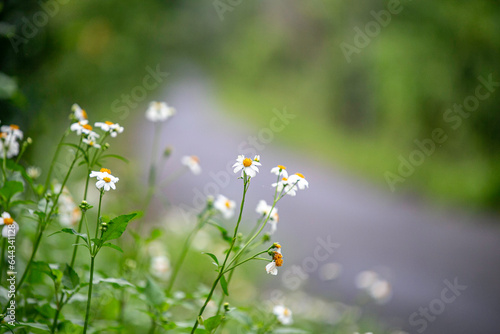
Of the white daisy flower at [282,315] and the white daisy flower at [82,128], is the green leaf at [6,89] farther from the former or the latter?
the white daisy flower at [282,315]

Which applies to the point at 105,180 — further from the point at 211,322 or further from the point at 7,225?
the point at 211,322

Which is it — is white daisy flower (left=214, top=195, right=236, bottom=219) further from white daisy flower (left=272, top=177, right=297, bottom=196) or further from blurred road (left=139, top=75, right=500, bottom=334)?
blurred road (left=139, top=75, right=500, bottom=334)

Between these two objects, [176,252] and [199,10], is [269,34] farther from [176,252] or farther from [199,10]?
[176,252]

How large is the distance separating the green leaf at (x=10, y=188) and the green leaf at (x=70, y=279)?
187mm

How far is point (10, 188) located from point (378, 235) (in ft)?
10.5

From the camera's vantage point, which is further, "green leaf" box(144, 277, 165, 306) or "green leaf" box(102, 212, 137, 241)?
"green leaf" box(144, 277, 165, 306)

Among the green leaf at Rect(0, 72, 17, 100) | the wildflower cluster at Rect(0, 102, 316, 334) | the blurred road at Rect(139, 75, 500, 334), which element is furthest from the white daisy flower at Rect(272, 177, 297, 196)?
the blurred road at Rect(139, 75, 500, 334)

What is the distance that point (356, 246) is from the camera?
334 cm

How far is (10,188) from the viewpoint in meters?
0.84

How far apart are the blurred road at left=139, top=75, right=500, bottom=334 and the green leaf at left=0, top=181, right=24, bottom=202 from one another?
4.61 ft

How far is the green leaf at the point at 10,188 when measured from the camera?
83 centimetres

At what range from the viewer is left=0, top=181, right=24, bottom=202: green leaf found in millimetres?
828

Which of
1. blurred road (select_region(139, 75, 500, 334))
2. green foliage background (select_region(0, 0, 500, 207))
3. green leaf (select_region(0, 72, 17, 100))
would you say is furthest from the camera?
blurred road (select_region(139, 75, 500, 334))

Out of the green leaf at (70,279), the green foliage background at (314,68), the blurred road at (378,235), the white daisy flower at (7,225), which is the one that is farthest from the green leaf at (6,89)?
the blurred road at (378,235)
